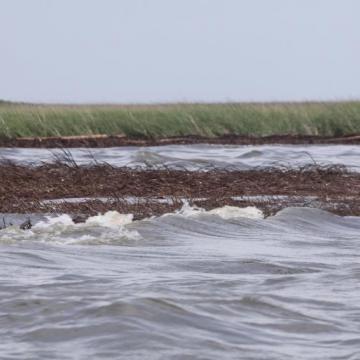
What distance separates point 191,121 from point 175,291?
88.4 ft

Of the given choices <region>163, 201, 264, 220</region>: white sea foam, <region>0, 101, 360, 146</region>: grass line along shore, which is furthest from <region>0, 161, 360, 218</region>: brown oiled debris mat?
<region>0, 101, 360, 146</region>: grass line along shore

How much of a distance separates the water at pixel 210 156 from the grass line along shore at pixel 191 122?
3536 mm

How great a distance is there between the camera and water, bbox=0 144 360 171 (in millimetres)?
23078

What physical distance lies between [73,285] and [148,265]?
1458 mm

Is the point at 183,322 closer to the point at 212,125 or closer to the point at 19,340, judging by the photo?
the point at 19,340

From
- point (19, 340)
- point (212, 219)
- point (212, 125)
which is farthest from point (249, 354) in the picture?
point (212, 125)

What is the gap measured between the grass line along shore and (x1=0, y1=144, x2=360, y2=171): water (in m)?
3.54

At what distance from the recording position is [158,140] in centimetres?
3391

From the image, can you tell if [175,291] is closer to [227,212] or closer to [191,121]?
[227,212]

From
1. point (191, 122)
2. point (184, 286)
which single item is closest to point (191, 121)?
point (191, 122)

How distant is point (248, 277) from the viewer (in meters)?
9.48

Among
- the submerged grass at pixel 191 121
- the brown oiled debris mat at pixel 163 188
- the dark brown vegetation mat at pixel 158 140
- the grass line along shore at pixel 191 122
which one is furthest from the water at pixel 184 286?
the submerged grass at pixel 191 121

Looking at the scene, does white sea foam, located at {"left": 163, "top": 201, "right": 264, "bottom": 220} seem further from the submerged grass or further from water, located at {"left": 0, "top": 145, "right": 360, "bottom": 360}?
the submerged grass

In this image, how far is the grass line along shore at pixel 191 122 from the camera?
34.3 meters
